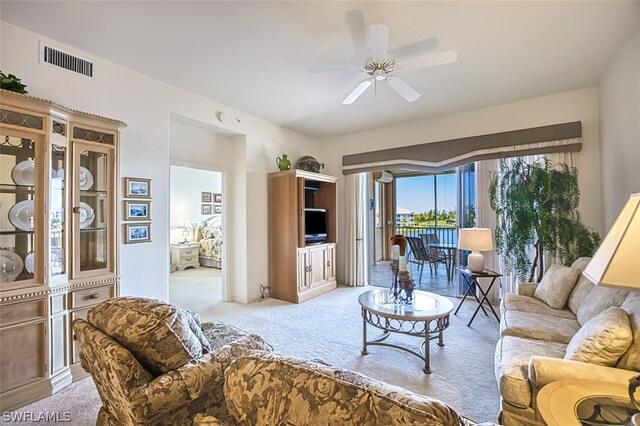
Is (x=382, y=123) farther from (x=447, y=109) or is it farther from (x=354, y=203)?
(x=354, y=203)

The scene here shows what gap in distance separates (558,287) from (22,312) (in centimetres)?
438

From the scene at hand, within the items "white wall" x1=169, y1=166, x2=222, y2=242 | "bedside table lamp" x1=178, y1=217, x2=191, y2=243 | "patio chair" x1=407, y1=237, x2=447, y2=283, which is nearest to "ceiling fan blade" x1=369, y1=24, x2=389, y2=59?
"patio chair" x1=407, y1=237, x2=447, y2=283

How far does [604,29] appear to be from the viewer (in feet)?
7.90

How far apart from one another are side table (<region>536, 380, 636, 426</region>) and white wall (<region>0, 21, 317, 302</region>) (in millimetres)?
3449

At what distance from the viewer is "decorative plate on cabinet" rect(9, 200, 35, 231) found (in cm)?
212

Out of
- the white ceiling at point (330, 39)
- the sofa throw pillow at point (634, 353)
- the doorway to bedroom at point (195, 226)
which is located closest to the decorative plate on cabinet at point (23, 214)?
the white ceiling at point (330, 39)

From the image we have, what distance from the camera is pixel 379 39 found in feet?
6.82

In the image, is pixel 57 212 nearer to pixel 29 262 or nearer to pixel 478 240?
pixel 29 262

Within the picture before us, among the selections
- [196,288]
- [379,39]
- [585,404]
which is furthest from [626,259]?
[196,288]

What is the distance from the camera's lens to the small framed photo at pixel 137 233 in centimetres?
302

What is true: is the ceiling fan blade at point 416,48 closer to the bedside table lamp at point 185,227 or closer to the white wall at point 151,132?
the white wall at point 151,132

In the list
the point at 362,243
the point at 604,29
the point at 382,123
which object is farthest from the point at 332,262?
the point at 604,29

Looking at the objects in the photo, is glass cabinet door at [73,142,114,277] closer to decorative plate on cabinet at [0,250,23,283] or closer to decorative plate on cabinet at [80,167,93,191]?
decorative plate on cabinet at [80,167,93,191]

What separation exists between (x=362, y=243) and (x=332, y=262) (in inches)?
27.5
